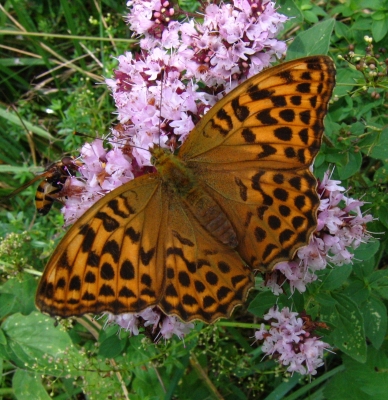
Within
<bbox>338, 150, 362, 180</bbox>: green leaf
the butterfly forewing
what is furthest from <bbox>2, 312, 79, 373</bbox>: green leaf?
<bbox>338, 150, 362, 180</bbox>: green leaf

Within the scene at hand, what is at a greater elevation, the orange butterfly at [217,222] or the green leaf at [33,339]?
the orange butterfly at [217,222]

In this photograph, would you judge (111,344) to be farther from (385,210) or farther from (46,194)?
(385,210)

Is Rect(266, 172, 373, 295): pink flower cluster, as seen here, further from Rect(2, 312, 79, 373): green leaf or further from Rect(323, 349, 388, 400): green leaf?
Rect(2, 312, 79, 373): green leaf

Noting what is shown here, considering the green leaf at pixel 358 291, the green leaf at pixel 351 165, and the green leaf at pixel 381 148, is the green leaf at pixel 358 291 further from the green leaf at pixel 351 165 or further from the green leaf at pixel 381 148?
the green leaf at pixel 381 148

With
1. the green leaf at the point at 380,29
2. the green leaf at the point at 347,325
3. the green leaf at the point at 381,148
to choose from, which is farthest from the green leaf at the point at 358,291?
the green leaf at the point at 380,29

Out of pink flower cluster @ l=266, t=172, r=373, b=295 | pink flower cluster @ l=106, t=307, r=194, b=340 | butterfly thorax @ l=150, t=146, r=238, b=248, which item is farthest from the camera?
pink flower cluster @ l=106, t=307, r=194, b=340

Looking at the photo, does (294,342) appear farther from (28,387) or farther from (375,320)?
(28,387)

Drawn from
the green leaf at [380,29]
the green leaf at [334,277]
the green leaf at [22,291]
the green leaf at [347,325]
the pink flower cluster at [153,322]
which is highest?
the green leaf at [380,29]
